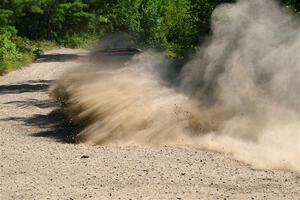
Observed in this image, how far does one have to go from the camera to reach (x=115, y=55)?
19.6 meters

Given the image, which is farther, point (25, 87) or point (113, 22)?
point (113, 22)

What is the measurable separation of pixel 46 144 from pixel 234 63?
4.74 m

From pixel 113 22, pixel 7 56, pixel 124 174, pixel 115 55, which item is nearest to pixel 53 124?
pixel 124 174

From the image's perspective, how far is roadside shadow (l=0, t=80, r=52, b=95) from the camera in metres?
22.0

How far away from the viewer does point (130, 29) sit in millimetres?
24781

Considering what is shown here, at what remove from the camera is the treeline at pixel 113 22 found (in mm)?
16844

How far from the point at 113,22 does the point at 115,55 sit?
365 inches

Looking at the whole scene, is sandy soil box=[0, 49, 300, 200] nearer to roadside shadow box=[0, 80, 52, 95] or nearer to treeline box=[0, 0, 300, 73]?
treeline box=[0, 0, 300, 73]

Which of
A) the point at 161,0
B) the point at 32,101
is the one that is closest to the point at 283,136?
the point at 32,101

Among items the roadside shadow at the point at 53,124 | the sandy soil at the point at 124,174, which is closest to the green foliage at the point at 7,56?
the roadside shadow at the point at 53,124

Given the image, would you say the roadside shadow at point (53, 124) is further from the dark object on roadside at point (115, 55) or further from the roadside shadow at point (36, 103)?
the dark object on roadside at point (115, 55)

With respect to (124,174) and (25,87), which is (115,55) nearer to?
(25,87)

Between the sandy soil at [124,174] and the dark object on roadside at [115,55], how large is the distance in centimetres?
721

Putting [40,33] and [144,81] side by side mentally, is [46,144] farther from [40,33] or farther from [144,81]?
[40,33]
